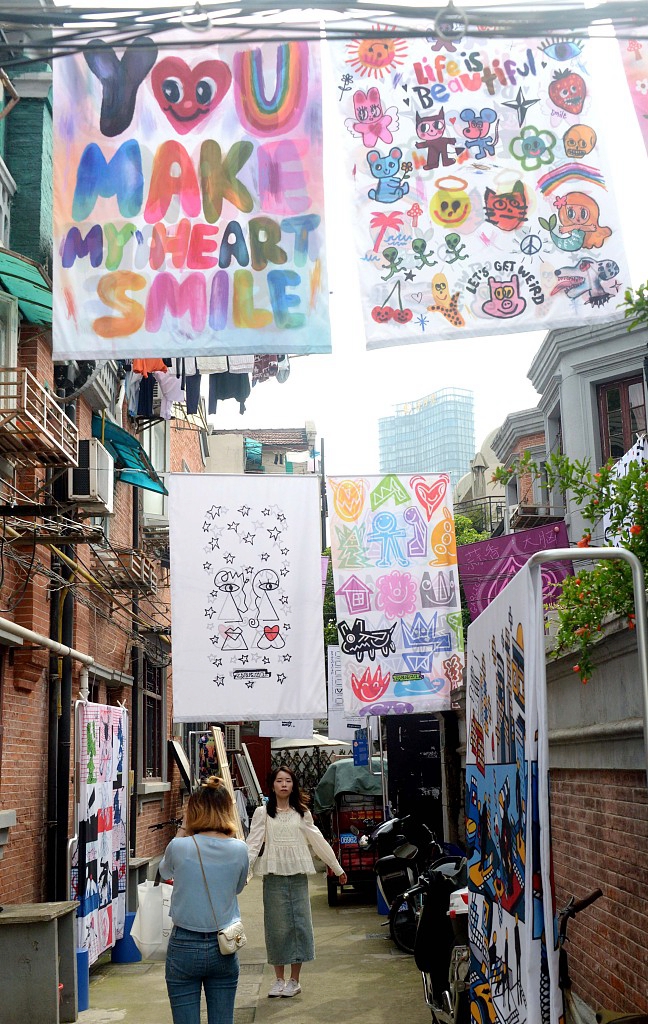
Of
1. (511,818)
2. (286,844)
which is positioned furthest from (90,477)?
(511,818)

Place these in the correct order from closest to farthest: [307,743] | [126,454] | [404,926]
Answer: [404,926], [126,454], [307,743]

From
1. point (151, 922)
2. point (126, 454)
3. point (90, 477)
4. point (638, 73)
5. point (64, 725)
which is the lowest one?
point (151, 922)

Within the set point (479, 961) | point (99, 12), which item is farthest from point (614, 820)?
point (99, 12)

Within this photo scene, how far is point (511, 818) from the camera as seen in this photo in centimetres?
448

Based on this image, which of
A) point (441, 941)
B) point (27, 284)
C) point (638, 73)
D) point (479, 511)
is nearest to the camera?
point (638, 73)

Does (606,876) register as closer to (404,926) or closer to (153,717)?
(404,926)

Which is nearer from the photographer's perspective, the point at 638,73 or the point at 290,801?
the point at 638,73

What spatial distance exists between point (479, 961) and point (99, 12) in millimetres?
5001

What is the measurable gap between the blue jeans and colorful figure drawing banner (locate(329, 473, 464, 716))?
19.8 feet

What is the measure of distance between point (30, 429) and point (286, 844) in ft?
15.2

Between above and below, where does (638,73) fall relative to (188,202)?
above

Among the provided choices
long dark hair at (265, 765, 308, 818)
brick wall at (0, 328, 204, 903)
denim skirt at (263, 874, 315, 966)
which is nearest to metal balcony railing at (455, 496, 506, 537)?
brick wall at (0, 328, 204, 903)

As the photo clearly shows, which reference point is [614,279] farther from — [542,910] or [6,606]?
[6,606]

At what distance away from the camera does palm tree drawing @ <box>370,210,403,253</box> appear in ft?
20.8
